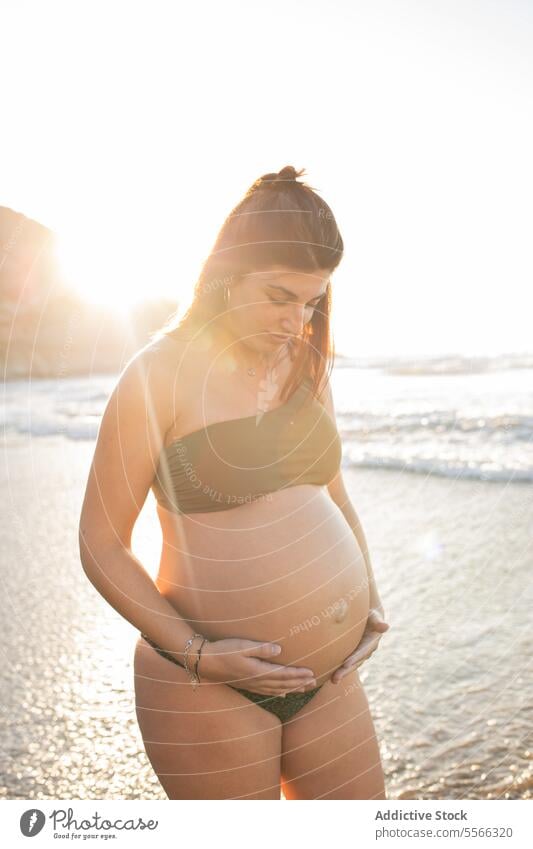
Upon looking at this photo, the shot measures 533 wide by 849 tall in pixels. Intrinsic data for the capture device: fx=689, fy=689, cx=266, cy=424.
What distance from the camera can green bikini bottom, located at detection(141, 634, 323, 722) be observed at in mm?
1585

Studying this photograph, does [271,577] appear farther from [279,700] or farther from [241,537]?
[279,700]

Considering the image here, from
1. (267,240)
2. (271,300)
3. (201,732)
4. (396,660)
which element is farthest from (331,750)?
(396,660)

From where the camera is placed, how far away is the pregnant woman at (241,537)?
1.48 meters

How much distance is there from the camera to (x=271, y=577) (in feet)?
5.50

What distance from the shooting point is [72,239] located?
2660 mm

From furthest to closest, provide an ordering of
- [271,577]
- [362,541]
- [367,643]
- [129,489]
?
[362,541]
[367,643]
[271,577]
[129,489]

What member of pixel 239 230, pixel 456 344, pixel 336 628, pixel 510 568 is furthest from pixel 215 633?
pixel 456 344

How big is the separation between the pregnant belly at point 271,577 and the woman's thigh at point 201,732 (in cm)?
13

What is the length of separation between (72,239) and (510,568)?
3.40 m

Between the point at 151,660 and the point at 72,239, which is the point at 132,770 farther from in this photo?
the point at 72,239

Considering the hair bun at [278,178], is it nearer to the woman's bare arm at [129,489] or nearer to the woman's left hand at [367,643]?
the woman's bare arm at [129,489]

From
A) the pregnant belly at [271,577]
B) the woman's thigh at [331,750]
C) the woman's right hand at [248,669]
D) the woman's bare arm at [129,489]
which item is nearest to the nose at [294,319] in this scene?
the woman's bare arm at [129,489]

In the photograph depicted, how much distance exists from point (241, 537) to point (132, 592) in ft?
0.96

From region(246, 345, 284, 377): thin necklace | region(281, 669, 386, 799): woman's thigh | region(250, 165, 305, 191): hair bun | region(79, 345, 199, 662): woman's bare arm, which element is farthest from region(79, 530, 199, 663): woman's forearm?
region(250, 165, 305, 191): hair bun
